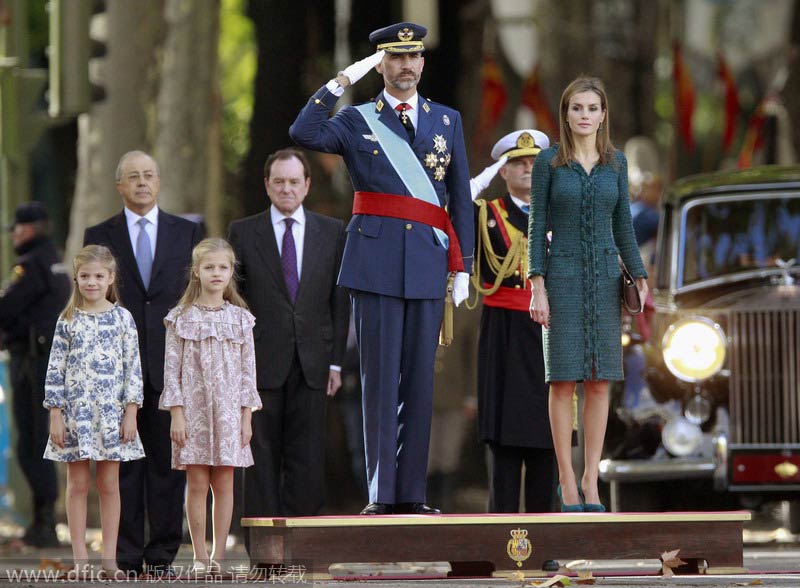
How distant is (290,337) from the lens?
1071 centimetres

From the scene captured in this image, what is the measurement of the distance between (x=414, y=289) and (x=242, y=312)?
37.4 inches

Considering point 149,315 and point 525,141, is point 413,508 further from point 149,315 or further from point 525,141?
point 525,141

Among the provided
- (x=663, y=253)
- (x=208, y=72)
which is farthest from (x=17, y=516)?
(x=663, y=253)

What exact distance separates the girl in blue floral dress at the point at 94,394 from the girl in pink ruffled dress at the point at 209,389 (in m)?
0.19

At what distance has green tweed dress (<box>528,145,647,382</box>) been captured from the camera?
9625 millimetres

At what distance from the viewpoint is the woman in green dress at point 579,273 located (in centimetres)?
962

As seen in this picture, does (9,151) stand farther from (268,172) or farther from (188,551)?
(268,172)

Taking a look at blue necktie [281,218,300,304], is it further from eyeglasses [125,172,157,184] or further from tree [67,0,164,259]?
tree [67,0,164,259]

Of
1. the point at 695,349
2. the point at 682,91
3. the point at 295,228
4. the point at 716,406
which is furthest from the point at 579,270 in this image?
the point at 682,91

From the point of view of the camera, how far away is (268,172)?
11.1m

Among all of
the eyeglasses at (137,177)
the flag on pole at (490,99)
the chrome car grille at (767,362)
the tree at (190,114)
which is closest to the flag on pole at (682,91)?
the flag on pole at (490,99)

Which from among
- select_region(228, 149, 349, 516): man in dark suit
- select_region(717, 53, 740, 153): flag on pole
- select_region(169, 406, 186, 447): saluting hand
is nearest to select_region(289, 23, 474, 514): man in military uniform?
select_region(169, 406, 186, 447): saluting hand

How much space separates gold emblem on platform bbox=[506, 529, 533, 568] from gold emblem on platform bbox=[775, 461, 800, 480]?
9.76 ft

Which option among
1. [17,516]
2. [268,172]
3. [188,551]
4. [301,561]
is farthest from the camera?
[17,516]
